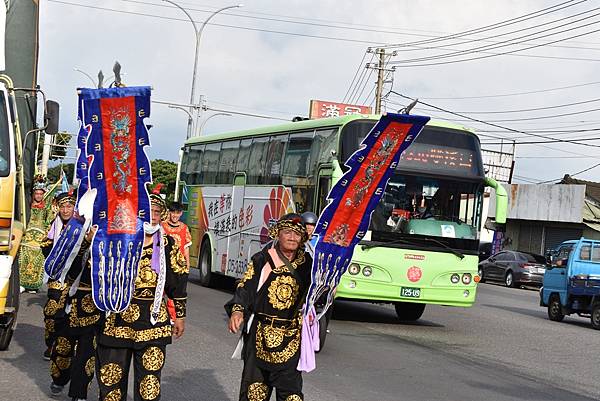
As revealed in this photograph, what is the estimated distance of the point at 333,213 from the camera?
606 cm

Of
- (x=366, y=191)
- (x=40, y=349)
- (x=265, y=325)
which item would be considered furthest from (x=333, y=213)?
(x=40, y=349)

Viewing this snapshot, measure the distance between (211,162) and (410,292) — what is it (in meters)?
8.11

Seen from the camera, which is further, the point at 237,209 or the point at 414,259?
the point at 237,209

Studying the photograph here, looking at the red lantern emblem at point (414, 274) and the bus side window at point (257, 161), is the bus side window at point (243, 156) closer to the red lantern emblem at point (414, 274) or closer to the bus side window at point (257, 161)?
the bus side window at point (257, 161)

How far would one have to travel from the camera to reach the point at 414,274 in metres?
14.3

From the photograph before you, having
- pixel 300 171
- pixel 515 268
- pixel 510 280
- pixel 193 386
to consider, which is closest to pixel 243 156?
pixel 300 171

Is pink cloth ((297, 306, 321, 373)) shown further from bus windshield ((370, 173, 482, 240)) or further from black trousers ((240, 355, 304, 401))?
bus windshield ((370, 173, 482, 240))

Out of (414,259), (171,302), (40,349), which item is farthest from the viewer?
(414,259)

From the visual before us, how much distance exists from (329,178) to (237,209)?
15.4 ft

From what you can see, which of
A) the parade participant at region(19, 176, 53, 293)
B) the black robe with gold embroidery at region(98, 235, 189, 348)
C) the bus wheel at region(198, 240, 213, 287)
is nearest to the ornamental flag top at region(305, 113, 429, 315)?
the black robe with gold embroidery at region(98, 235, 189, 348)

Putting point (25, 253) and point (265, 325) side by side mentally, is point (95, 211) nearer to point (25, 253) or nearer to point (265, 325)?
point (265, 325)

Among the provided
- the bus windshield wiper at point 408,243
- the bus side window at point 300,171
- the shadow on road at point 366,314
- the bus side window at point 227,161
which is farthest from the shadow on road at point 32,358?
the bus side window at point 227,161

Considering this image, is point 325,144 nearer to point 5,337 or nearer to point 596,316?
point 5,337

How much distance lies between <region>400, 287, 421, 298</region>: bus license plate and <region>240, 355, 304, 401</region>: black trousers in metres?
8.35
